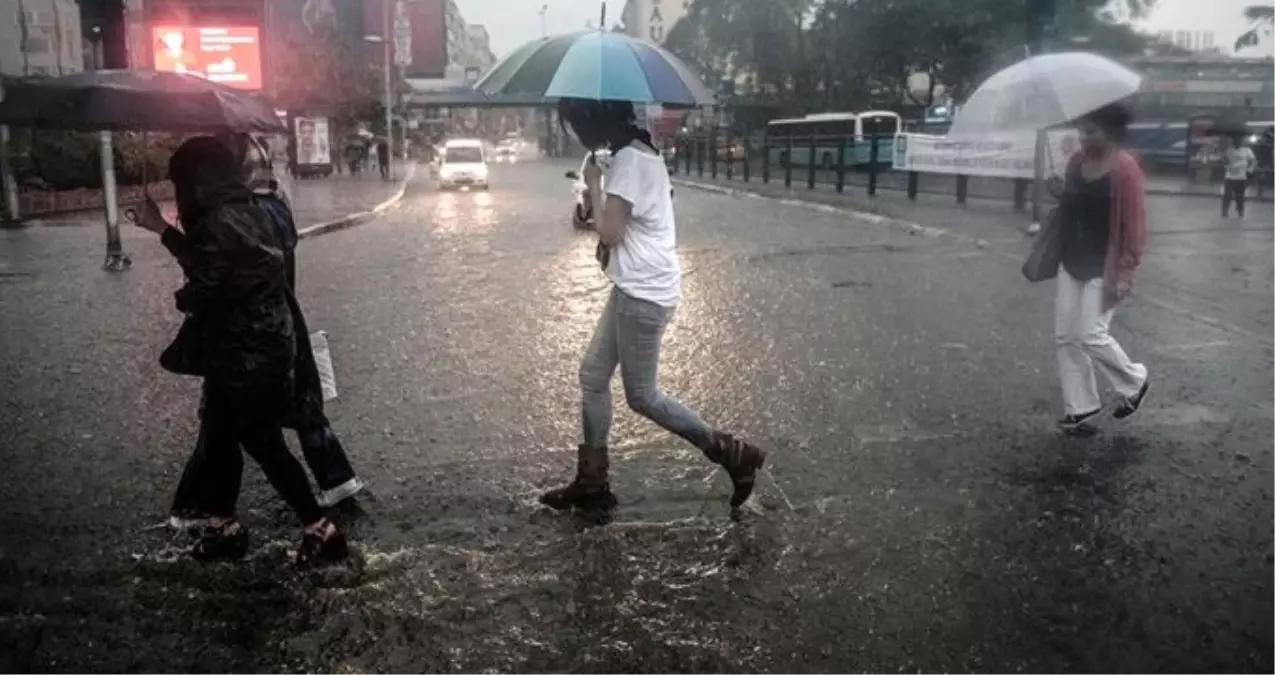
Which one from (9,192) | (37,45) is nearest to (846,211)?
(9,192)

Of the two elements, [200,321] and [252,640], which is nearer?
[252,640]

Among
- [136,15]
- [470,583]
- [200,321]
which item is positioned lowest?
[470,583]

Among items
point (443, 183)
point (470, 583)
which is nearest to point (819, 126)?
point (443, 183)

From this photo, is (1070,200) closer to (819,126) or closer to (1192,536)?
(1192,536)

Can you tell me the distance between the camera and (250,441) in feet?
13.8

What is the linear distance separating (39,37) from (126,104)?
79.5 feet

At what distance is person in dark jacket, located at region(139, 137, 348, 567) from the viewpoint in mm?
3963

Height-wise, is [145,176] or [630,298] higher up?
[145,176]

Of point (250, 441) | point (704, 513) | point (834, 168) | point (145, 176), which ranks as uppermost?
point (145, 176)

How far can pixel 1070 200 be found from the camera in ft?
19.6

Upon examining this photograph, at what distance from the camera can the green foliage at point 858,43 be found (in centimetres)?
4200

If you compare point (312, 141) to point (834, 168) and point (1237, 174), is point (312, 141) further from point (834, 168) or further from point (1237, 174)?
point (1237, 174)

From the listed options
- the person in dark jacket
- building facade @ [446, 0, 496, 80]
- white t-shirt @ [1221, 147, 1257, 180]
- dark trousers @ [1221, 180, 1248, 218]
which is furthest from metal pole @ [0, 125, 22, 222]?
building facade @ [446, 0, 496, 80]

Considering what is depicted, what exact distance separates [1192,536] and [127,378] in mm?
6259
